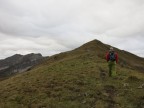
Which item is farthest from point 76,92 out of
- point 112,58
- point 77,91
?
point 112,58

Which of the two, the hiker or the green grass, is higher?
the hiker

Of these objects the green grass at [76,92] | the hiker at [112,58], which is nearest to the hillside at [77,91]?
the green grass at [76,92]

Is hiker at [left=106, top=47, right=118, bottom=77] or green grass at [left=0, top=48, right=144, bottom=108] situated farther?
hiker at [left=106, top=47, right=118, bottom=77]

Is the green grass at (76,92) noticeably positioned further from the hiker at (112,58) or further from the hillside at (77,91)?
the hiker at (112,58)

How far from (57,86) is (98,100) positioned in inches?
337

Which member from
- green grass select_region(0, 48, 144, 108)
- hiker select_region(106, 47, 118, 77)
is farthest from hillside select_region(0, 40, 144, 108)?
hiker select_region(106, 47, 118, 77)

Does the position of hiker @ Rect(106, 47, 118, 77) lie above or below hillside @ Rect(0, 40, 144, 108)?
above

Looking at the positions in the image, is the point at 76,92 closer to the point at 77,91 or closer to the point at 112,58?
the point at 77,91

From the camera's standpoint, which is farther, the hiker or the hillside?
the hiker

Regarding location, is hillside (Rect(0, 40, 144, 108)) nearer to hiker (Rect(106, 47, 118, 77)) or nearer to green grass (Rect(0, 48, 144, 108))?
green grass (Rect(0, 48, 144, 108))

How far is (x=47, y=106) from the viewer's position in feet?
98.0

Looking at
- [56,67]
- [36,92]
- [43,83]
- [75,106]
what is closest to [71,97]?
[75,106]

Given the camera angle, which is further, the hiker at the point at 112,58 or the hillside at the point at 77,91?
the hiker at the point at 112,58

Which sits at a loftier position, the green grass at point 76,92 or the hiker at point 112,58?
the hiker at point 112,58
